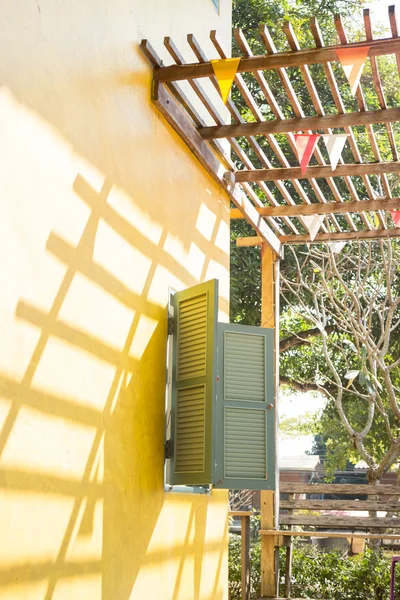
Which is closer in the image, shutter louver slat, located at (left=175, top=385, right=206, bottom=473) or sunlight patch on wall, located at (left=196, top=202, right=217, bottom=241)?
shutter louver slat, located at (left=175, top=385, right=206, bottom=473)

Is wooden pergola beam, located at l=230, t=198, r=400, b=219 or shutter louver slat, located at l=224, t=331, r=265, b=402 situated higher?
wooden pergola beam, located at l=230, t=198, r=400, b=219

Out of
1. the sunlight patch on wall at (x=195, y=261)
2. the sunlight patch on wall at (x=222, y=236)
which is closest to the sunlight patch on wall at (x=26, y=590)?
the sunlight patch on wall at (x=195, y=261)

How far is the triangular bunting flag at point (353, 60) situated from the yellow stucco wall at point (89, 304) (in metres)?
1.19

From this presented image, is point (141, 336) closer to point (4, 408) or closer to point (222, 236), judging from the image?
point (4, 408)

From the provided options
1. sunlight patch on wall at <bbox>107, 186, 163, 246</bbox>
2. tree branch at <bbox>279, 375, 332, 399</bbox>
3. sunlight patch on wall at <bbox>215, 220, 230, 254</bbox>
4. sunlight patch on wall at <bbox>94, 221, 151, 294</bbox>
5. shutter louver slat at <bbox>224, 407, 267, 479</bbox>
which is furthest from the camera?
tree branch at <bbox>279, 375, 332, 399</bbox>

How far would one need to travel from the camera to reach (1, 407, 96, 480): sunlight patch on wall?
2.97 meters

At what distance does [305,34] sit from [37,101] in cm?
986

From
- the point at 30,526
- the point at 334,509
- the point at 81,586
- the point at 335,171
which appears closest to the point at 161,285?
the point at 335,171

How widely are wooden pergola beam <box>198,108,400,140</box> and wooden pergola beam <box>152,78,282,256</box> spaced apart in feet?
0.44

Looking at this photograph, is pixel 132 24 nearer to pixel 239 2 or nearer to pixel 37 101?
pixel 37 101

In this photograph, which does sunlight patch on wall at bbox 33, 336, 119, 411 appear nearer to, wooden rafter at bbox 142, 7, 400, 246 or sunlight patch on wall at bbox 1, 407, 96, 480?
sunlight patch on wall at bbox 1, 407, 96, 480

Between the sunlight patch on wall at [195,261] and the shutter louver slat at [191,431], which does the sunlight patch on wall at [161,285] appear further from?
the shutter louver slat at [191,431]

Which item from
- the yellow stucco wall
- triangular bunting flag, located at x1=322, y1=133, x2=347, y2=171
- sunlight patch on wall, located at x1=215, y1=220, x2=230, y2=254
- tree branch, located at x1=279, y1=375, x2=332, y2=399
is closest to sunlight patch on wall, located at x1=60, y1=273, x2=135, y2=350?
the yellow stucco wall

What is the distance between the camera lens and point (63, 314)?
3404mm
